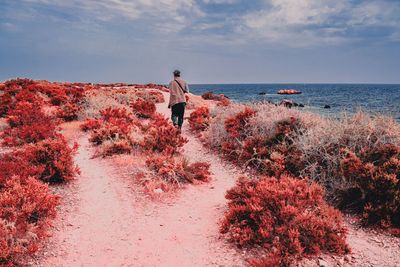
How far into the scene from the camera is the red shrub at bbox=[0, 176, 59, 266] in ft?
14.8

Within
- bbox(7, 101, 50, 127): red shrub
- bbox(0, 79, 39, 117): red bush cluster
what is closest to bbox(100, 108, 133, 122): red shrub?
bbox(7, 101, 50, 127): red shrub

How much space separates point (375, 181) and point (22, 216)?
6.48 metres

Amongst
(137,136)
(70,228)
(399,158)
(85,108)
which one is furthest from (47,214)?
(85,108)

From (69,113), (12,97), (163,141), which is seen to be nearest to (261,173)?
(163,141)

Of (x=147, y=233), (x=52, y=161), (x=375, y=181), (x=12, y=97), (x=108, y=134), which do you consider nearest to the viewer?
(x=147, y=233)

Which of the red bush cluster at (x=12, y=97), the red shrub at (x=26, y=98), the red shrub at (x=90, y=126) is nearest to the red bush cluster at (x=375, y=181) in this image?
the red shrub at (x=90, y=126)

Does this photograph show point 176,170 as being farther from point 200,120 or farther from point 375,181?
point 200,120

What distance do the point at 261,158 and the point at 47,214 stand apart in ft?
18.3

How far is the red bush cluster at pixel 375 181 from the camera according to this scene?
5.69 meters

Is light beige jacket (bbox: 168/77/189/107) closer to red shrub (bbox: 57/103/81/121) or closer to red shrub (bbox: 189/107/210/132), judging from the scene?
red shrub (bbox: 189/107/210/132)

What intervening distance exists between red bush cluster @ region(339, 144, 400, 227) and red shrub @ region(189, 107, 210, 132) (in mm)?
6933

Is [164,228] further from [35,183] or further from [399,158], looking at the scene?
[399,158]

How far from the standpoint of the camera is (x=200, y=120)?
44.0ft

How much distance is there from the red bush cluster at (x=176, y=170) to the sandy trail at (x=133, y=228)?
11.3 inches
